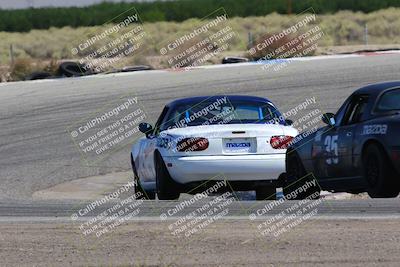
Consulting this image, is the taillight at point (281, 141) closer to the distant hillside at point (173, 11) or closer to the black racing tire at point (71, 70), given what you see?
the black racing tire at point (71, 70)

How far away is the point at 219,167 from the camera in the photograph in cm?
1396

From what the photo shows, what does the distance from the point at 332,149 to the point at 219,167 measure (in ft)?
4.52

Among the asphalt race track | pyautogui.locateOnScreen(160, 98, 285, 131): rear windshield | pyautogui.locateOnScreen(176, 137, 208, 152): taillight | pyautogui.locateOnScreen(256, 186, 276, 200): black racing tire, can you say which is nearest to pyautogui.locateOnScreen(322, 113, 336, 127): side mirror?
pyautogui.locateOnScreen(160, 98, 285, 131): rear windshield

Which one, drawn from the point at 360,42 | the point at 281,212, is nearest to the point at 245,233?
the point at 281,212

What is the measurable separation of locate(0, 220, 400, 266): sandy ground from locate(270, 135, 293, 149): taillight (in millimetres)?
3368

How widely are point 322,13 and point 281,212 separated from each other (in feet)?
174

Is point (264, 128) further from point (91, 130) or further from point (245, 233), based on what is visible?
point (91, 130)

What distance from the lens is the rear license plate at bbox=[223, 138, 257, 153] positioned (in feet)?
46.0

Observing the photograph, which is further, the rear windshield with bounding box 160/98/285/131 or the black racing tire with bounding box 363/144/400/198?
the rear windshield with bounding box 160/98/285/131

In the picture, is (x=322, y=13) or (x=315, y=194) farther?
(x=322, y=13)

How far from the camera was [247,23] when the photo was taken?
62.7 metres

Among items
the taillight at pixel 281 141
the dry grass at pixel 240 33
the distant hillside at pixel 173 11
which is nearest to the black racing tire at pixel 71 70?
the dry grass at pixel 240 33

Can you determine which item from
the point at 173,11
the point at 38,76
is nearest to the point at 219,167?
the point at 38,76

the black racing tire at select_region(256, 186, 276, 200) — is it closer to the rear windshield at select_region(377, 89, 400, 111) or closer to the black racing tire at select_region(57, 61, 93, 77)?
the rear windshield at select_region(377, 89, 400, 111)
